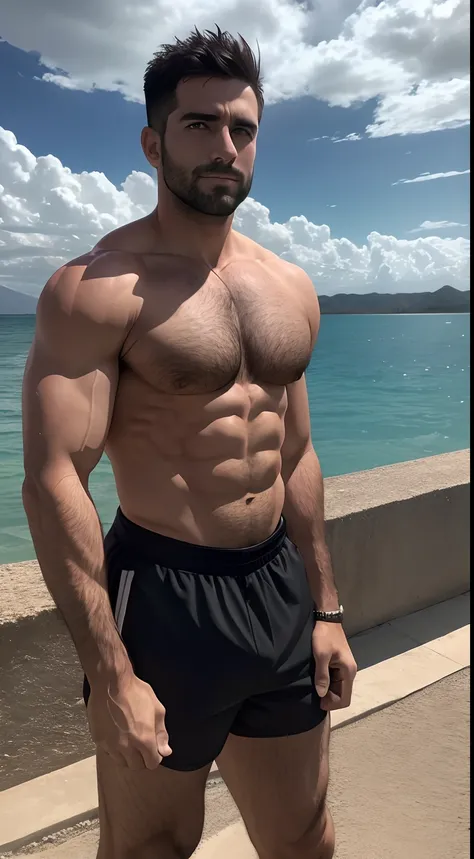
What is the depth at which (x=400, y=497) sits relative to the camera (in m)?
3.38

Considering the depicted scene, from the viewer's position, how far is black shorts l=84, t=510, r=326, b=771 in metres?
1.52

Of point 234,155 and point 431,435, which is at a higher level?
point 234,155

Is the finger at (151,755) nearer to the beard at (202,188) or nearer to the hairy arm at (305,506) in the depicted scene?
the hairy arm at (305,506)

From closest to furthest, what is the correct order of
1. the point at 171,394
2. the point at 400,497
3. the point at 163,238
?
1. the point at 171,394
2. the point at 163,238
3. the point at 400,497

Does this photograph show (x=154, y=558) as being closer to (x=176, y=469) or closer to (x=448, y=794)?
(x=176, y=469)

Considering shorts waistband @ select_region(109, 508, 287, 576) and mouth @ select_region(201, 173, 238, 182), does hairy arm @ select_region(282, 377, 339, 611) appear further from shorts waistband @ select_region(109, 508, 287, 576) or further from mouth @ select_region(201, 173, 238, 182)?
mouth @ select_region(201, 173, 238, 182)

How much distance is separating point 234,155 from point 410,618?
110 inches

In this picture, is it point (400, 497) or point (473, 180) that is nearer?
point (473, 180)

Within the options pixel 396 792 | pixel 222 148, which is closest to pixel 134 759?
pixel 222 148

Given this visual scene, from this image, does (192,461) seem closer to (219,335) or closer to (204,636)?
(219,335)

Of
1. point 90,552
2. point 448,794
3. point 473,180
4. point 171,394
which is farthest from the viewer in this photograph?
point 448,794

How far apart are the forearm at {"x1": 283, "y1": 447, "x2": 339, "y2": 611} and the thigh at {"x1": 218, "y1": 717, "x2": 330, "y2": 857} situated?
38cm

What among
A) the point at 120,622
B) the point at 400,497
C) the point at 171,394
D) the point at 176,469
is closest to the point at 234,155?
the point at 171,394

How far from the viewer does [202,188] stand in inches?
60.3
